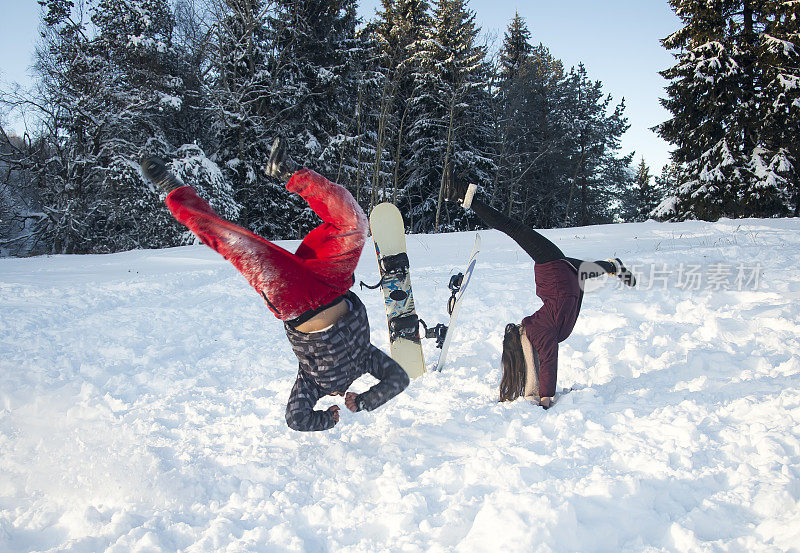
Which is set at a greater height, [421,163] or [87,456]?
[421,163]

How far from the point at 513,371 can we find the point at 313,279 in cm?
183

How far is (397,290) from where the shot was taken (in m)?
4.10

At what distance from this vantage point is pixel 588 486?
2.34m

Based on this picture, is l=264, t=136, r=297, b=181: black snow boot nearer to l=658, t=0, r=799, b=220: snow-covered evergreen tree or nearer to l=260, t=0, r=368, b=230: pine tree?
l=260, t=0, r=368, b=230: pine tree

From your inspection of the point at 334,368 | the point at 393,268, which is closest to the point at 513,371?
the point at 393,268

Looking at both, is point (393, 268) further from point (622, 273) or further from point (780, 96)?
point (780, 96)

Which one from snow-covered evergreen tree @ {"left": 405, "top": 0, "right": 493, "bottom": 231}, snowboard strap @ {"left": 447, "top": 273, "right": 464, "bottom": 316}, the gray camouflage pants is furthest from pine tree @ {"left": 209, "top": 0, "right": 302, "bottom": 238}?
the gray camouflage pants

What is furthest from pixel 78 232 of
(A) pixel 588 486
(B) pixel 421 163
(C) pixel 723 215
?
(C) pixel 723 215

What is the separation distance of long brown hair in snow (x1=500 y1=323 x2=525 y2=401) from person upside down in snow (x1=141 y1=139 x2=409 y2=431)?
112 centimetres

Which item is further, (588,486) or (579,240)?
(579,240)

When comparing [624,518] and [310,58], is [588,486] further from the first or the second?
[310,58]

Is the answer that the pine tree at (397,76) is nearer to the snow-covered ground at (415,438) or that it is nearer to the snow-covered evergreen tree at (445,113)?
the snow-covered evergreen tree at (445,113)

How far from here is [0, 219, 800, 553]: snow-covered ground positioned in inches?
84.4

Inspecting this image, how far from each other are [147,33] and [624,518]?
2187 centimetres
